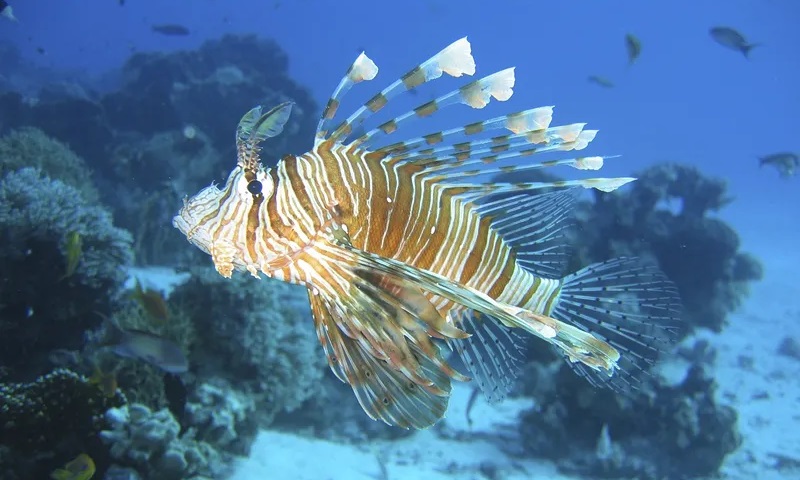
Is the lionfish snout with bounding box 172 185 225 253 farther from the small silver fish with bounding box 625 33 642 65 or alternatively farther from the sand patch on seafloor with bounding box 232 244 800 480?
the small silver fish with bounding box 625 33 642 65

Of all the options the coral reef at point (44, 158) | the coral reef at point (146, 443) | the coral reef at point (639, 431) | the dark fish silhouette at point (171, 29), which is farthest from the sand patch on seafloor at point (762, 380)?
the dark fish silhouette at point (171, 29)

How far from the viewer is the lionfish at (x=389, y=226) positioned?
4.72 feet

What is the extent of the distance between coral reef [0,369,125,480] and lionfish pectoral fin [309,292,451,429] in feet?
8.61

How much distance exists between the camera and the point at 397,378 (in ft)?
5.24

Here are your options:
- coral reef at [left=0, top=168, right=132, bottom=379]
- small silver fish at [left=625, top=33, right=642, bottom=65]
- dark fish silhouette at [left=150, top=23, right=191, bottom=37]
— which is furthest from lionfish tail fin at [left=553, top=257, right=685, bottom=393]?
dark fish silhouette at [left=150, top=23, right=191, bottom=37]

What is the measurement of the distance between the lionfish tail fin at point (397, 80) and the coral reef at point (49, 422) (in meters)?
2.84

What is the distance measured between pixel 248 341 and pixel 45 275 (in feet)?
5.82

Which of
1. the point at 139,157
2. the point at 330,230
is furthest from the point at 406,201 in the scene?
the point at 139,157

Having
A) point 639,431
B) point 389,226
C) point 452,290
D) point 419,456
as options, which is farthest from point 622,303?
point 639,431

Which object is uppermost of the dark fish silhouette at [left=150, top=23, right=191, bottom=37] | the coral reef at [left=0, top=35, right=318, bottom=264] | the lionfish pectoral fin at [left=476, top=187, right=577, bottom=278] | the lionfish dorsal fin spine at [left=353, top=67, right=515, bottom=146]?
the dark fish silhouette at [left=150, top=23, right=191, bottom=37]

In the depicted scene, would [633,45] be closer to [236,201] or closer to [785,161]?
[785,161]

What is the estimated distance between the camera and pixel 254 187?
5.09 ft

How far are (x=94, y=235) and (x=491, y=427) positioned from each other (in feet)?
16.0

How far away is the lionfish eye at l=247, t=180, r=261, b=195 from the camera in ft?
5.08
